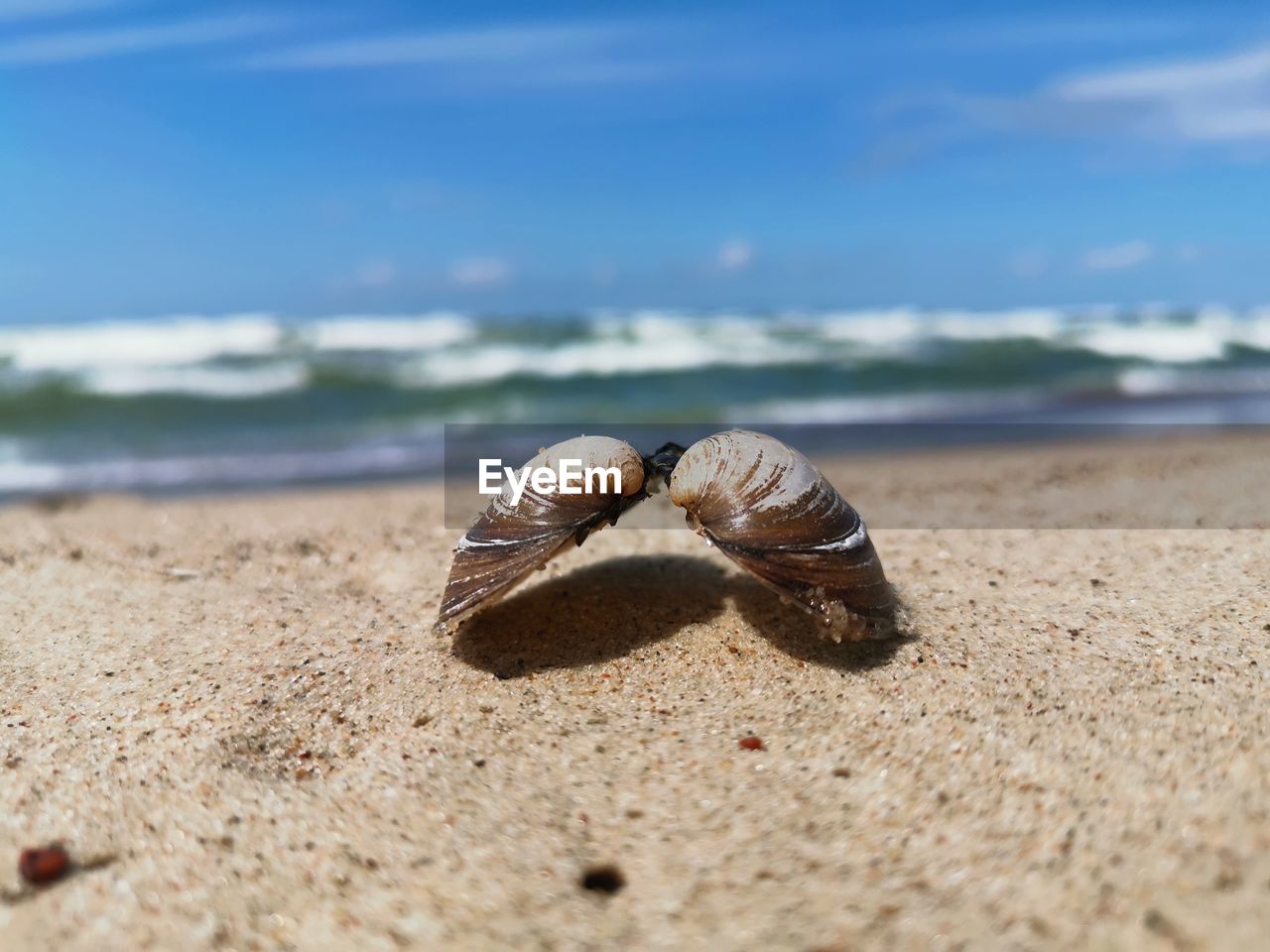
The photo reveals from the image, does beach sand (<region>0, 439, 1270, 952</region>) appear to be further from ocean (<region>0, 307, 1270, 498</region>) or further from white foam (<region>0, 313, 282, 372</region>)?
white foam (<region>0, 313, 282, 372</region>)

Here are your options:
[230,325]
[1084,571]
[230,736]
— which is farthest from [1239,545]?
[230,325]

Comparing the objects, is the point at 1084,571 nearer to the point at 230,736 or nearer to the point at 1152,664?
the point at 1152,664

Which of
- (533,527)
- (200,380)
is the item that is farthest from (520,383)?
(533,527)

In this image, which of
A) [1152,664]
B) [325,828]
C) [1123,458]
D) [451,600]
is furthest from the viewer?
[1123,458]

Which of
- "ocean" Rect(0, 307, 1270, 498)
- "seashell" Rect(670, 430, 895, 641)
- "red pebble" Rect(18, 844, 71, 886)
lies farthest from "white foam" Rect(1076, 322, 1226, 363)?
"red pebble" Rect(18, 844, 71, 886)

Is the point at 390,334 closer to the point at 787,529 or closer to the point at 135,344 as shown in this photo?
the point at 135,344
